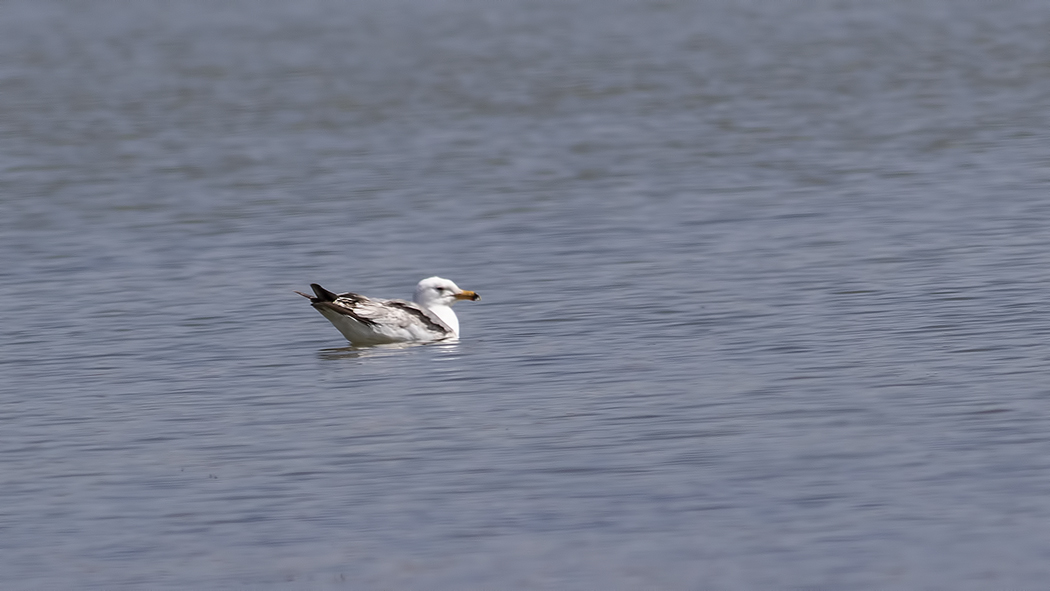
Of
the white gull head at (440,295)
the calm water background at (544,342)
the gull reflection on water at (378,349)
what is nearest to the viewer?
the calm water background at (544,342)

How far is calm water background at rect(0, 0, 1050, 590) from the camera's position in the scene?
9.14m

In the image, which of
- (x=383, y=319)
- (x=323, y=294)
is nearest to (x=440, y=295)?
(x=383, y=319)

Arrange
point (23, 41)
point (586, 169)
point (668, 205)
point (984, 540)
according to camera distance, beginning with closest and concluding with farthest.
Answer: point (984, 540)
point (668, 205)
point (586, 169)
point (23, 41)

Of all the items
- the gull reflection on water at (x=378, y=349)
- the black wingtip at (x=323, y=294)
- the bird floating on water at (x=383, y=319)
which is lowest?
the gull reflection on water at (x=378, y=349)

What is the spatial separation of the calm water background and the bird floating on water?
256 millimetres

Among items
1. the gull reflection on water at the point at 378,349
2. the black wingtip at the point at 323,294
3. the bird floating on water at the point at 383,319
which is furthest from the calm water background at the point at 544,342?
the black wingtip at the point at 323,294

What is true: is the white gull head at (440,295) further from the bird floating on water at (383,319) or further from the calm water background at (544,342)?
the calm water background at (544,342)

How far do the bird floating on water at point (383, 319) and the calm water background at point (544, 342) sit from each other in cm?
26

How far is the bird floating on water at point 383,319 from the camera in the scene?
14930mm

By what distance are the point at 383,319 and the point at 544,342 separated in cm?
148

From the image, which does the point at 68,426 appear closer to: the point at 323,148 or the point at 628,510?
the point at 628,510

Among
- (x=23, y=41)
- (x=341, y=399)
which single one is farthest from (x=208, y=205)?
(x=23, y=41)

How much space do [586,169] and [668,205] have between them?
148 inches

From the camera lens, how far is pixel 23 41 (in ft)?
167
